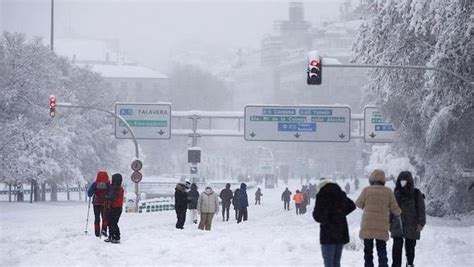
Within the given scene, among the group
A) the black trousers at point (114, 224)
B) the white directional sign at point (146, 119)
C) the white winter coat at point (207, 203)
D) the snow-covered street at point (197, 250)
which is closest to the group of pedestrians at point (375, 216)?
the snow-covered street at point (197, 250)

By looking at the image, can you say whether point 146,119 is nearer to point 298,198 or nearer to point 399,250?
point 298,198

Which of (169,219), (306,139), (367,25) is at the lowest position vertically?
(169,219)

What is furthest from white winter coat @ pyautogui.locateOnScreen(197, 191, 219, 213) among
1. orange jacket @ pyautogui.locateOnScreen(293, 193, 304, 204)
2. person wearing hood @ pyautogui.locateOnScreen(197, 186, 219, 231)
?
orange jacket @ pyautogui.locateOnScreen(293, 193, 304, 204)

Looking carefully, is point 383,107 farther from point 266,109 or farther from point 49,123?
point 49,123

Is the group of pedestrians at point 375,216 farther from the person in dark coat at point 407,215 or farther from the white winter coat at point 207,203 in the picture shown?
the white winter coat at point 207,203

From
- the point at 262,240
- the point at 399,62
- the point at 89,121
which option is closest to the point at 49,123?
the point at 89,121

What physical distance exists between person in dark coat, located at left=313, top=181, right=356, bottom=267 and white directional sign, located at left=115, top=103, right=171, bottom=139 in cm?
3843

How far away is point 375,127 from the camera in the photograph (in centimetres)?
5247

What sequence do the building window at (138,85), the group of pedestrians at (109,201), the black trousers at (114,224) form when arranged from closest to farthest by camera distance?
the black trousers at (114,224) → the group of pedestrians at (109,201) → the building window at (138,85)

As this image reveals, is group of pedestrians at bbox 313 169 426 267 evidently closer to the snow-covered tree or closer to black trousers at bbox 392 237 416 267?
black trousers at bbox 392 237 416 267

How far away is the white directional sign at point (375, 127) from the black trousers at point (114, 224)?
30.8 metres

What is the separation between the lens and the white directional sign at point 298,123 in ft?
173

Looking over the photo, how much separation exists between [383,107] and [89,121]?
38.3 metres

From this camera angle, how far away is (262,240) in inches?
902
